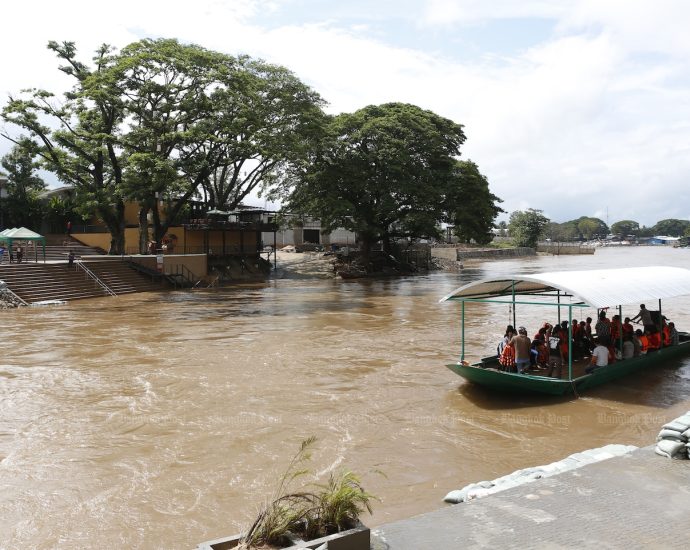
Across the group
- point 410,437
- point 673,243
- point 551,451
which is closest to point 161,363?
point 410,437

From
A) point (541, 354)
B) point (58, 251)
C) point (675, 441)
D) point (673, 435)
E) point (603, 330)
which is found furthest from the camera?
point (58, 251)

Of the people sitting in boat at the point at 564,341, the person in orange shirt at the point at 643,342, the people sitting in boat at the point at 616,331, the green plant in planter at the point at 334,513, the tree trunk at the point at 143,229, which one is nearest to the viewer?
→ the green plant in planter at the point at 334,513

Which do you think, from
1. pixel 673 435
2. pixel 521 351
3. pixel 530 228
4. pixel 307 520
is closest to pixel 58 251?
pixel 521 351

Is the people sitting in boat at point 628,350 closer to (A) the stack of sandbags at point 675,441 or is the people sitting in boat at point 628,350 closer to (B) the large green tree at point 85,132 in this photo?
(A) the stack of sandbags at point 675,441

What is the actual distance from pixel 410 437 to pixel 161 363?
916 cm

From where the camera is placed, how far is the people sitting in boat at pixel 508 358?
13.4 m

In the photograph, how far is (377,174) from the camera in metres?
48.6

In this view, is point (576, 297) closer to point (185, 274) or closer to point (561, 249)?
point (185, 274)

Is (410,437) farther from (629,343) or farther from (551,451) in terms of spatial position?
(629,343)

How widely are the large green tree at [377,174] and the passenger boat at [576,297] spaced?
32429 mm

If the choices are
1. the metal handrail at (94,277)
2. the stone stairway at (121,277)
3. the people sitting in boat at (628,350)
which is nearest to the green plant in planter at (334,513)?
the people sitting in boat at (628,350)

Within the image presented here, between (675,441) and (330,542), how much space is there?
5.55 metres

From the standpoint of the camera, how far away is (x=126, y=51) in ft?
123

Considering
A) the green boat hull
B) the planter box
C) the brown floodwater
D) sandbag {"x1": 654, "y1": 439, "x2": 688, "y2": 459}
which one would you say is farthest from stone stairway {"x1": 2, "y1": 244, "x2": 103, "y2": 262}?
sandbag {"x1": 654, "y1": 439, "x2": 688, "y2": 459}
